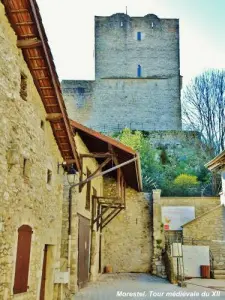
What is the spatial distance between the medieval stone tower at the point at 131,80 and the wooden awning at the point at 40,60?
28.5m

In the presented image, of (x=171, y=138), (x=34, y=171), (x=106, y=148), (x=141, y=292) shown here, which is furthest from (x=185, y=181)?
(x=34, y=171)

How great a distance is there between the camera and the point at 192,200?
19359mm

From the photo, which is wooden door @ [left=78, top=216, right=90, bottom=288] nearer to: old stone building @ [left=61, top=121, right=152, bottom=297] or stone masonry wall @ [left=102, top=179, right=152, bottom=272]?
old stone building @ [left=61, top=121, right=152, bottom=297]

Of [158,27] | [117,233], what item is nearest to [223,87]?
[158,27]

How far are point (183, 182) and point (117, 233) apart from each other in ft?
27.5

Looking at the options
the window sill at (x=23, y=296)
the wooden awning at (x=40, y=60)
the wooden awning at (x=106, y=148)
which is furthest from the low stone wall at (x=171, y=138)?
the window sill at (x=23, y=296)

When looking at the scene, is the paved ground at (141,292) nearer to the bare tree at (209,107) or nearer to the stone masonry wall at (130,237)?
the stone masonry wall at (130,237)

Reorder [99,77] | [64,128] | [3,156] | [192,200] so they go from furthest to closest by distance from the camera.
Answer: [99,77] → [192,200] → [64,128] → [3,156]

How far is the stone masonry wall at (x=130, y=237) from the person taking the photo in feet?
57.5

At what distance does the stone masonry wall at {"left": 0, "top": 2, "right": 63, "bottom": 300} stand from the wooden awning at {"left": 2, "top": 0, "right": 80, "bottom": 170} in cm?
15

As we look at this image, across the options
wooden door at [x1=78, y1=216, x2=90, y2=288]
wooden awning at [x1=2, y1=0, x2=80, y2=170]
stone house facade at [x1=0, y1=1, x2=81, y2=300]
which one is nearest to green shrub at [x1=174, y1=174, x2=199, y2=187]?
wooden door at [x1=78, y1=216, x2=90, y2=288]

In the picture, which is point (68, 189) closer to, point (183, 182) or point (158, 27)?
point (183, 182)

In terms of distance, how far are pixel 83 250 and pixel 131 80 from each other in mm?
28404

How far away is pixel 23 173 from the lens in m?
6.85
